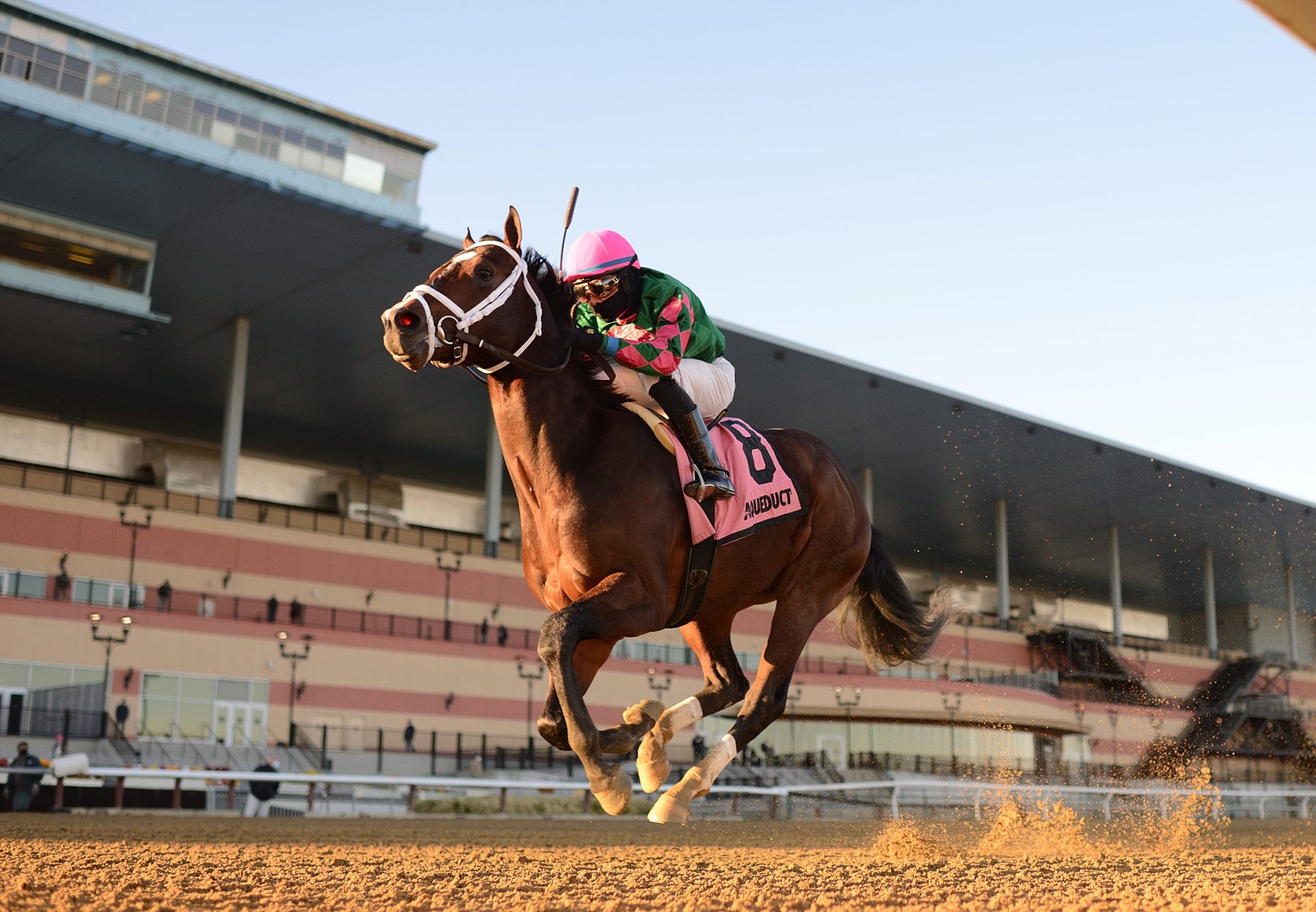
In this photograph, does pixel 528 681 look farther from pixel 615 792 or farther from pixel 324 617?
pixel 615 792

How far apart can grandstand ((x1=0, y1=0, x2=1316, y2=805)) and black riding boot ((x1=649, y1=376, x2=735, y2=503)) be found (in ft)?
39.3

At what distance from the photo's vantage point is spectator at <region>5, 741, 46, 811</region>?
17000 millimetres

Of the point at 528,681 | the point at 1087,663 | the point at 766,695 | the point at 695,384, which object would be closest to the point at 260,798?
the point at 766,695

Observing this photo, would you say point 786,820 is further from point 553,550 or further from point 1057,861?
point 553,550

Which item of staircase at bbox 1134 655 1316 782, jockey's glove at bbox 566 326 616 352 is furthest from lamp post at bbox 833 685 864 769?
jockey's glove at bbox 566 326 616 352

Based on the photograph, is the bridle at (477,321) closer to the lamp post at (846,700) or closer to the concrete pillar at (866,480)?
the lamp post at (846,700)

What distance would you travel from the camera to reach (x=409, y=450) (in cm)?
4362

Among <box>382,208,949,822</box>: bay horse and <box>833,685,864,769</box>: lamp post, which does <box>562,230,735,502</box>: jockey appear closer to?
<box>382,208,949,822</box>: bay horse

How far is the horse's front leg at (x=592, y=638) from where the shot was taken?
14.7 ft

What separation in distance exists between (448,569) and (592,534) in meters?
31.5

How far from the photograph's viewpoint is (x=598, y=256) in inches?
210

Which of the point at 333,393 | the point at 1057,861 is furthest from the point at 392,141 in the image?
the point at 1057,861

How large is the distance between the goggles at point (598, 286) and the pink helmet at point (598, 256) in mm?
24

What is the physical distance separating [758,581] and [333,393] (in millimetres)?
33565
